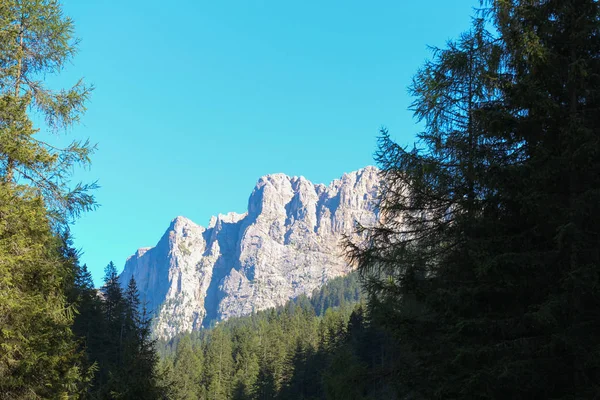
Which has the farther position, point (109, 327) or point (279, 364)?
point (279, 364)

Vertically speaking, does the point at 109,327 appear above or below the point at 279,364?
above

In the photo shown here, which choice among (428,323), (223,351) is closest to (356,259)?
(428,323)

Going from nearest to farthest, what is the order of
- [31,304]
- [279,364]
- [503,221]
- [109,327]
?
[503,221] < [31,304] < [109,327] < [279,364]

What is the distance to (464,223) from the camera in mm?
7711

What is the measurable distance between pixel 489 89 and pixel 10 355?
379 inches

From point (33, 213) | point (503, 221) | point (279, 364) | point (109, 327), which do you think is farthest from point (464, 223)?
point (279, 364)

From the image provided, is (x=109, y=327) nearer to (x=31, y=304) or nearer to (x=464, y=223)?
(x=31, y=304)

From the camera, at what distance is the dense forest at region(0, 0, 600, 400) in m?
6.46

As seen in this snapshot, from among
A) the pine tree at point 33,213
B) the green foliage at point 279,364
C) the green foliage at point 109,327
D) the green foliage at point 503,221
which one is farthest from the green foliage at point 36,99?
the green foliage at point 279,364

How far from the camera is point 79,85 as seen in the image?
29.9ft

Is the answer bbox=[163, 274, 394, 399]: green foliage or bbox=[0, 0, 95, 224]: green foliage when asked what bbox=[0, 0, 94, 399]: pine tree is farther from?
bbox=[163, 274, 394, 399]: green foliage

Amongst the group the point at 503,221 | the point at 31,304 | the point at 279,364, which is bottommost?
the point at 279,364

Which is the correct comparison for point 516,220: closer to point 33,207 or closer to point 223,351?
point 33,207

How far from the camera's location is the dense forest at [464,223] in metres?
6.46
